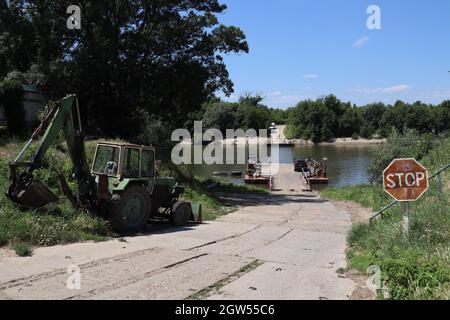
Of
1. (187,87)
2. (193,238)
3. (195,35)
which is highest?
(195,35)

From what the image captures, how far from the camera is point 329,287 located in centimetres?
783

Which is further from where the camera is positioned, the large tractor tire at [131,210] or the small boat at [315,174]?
the small boat at [315,174]

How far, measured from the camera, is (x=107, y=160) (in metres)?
14.0

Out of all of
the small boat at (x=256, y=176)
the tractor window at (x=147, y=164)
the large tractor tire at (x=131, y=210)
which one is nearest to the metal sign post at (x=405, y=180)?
the large tractor tire at (x=131, y=210)

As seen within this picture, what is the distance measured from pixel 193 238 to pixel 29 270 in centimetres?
511

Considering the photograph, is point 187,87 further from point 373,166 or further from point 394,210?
point 394,210

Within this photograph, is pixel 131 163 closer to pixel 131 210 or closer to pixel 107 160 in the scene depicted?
pixel 107 160

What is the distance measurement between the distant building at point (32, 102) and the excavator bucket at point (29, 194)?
49.0 ft

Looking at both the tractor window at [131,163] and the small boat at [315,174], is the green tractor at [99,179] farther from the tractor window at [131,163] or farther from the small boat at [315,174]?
the small boat at [315,174]

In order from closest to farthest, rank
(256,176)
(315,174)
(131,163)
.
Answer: (131,163) < (256,176) < (315,174)

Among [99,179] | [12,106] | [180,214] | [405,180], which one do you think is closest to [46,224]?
[99,179]

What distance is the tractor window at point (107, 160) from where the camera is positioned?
13.6m

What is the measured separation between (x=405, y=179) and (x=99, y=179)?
299 inches

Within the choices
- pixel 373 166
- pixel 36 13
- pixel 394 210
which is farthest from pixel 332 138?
pixel 394 210
